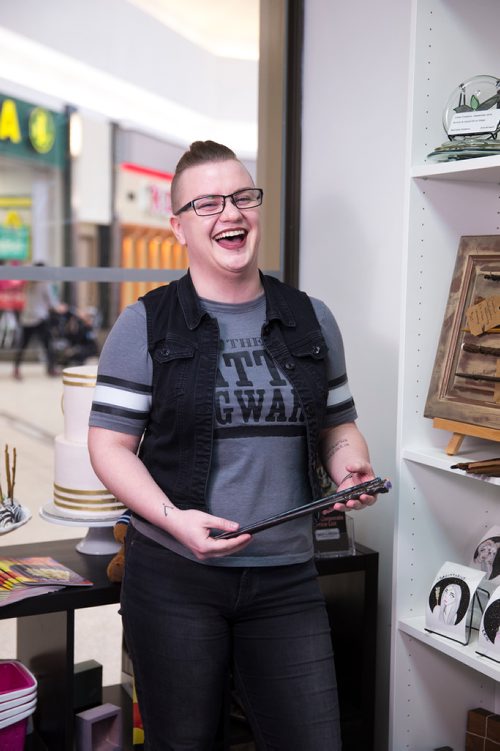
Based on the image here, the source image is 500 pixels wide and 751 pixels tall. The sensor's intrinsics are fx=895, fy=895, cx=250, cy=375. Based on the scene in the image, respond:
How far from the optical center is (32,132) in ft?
34.0

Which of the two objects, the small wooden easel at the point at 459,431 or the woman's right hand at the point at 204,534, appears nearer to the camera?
the woman's right hand at the point at 204,534

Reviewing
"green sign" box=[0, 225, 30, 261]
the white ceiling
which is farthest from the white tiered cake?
"green sign" box=[0, 225, 30, 261]

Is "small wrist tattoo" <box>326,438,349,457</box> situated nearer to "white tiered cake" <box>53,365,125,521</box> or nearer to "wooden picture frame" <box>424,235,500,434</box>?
"wooden picture frame" <box>424,235,500,434</box>

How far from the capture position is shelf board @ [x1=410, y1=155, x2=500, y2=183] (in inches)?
69.0

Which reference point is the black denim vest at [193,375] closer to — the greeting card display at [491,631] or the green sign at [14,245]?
the greeting card display at [491,631]

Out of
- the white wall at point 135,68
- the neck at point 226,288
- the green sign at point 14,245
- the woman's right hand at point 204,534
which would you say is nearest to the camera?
the woman's right hand at point 204,534

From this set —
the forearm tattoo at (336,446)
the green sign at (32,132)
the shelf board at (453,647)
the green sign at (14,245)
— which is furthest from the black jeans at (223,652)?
the green sign at (14,245)

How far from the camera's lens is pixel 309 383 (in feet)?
5.52

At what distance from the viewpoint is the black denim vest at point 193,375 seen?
161 cm

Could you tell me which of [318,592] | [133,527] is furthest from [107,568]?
[318,592]

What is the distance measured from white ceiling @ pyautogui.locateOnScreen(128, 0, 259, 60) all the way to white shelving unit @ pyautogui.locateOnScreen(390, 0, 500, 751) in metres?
1.19

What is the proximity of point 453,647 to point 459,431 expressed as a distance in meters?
0.46

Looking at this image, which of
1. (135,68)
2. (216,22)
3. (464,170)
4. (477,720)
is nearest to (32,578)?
(477,720)

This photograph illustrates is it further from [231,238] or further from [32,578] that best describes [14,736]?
[231,238]
